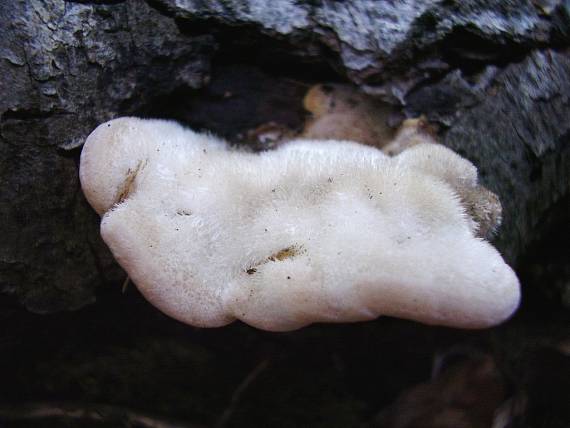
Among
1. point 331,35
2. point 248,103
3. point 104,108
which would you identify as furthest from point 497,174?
point 104,108

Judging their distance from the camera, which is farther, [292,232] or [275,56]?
[275,56]

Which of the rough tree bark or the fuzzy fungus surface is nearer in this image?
the fuzzy fungus surface

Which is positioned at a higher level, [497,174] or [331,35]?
[331,35]

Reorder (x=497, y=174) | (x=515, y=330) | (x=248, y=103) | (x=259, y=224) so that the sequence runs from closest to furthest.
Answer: (x=259, y=224)
(x=497, y=174)
(x=248, y=103)
(x=515, y=330)

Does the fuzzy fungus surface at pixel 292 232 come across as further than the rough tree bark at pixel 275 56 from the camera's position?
No

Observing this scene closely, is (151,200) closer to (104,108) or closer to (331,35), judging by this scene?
(104,108)

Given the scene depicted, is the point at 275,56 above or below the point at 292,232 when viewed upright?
above

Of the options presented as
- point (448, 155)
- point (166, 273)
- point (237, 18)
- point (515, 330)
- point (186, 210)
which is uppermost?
point (237, 18)

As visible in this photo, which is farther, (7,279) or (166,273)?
(7,279)
